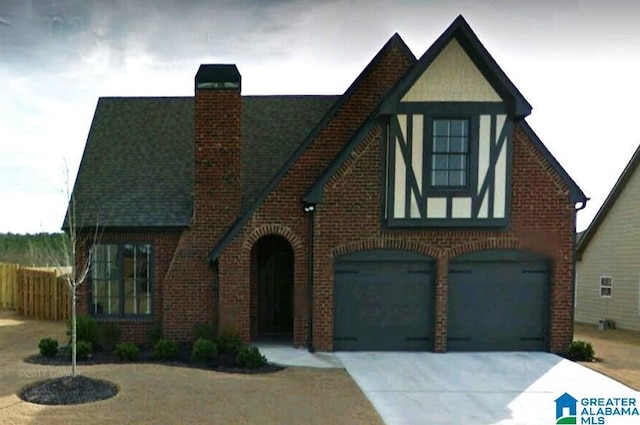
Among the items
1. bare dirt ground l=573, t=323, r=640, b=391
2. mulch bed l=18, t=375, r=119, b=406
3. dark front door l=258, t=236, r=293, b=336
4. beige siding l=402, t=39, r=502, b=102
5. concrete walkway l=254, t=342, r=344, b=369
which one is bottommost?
bare dirt ground l=573, t=323, r=640, b=391

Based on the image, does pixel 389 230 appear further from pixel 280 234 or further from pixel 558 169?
pixel 558 169

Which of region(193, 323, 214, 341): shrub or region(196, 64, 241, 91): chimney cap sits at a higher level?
region(196, 64, 241, 91): chimney cap

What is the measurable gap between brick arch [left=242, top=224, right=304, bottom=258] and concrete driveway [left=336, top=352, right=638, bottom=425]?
285cm

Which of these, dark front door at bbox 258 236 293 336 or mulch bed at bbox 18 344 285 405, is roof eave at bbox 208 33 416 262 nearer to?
dark front door at bbox 258 236 293 336

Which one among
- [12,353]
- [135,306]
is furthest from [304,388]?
[12,353]

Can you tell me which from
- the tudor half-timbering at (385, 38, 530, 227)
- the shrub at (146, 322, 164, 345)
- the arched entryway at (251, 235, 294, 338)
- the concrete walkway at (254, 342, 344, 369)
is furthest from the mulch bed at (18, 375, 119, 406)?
the tudor half-timbering at (385, 38, 530, 227)

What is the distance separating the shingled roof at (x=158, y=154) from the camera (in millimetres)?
10953

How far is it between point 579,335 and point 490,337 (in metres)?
6.43

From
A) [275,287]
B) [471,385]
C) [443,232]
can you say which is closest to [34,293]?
[275,287]

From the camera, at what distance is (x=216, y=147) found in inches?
409

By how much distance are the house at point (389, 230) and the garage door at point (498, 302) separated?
36mm

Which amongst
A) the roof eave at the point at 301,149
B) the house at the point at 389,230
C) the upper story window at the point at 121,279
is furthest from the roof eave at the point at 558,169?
the upper story window at the point at 121,279

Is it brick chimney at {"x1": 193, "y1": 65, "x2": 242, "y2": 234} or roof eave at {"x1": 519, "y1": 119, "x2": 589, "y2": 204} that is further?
brick chimney at {"x1": 193, "y1": 65, "x2": 242, "y2": 234}

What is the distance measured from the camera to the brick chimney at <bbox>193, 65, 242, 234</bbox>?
10375mm
